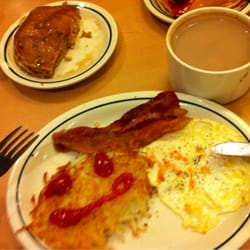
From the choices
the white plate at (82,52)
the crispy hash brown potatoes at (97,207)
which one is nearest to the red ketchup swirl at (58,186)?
the crispy hash brown potatoes at (97,207)

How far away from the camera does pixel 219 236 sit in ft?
3.22

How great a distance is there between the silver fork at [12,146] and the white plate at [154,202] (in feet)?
0.16

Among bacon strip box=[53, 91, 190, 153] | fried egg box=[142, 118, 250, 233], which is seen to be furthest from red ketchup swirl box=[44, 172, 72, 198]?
fried egg box=[142, 118, 250, 233]

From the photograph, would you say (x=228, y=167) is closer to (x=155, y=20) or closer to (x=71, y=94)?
(x=71, y=94)

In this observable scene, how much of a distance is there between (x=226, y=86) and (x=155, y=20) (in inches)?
20.0

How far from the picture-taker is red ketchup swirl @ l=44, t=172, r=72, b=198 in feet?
3.52

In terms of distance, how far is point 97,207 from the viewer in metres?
1.03

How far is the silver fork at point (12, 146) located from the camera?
3.89ft

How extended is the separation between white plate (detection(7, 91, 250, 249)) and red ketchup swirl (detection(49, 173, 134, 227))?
72 millimetres

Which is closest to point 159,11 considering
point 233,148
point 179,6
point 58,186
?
point 179,6

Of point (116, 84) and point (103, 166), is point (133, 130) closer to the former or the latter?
point (103, 166)

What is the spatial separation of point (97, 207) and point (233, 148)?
386 millimetres

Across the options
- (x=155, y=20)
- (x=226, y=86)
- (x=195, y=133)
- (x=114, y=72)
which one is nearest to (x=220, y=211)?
(x=195, y=133)

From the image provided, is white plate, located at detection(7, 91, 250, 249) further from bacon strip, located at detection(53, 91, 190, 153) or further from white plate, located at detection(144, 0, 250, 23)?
white plate, located at detection(144, 0, 250, 23)
